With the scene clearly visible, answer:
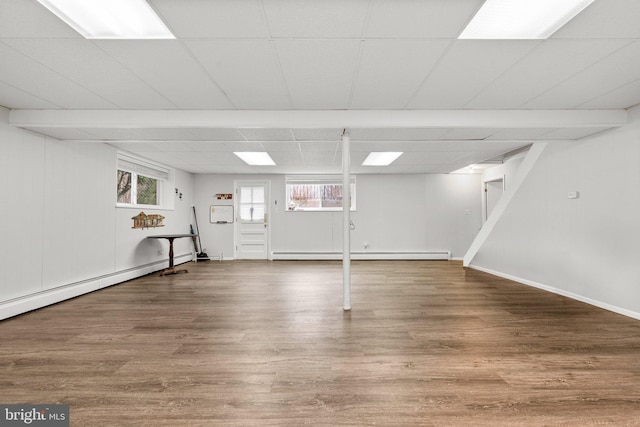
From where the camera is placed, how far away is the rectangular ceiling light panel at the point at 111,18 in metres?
1.76

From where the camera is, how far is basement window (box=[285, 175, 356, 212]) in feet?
26.8

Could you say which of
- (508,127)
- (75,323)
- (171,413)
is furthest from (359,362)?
(508,127)

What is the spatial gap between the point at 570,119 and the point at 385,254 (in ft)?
16.9

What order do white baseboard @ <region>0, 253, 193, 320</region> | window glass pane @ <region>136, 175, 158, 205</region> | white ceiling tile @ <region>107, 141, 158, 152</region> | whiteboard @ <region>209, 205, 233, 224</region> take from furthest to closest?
whiteboard @ <region>209, 205, 233, 224</region>, window glass pane @ <region>136, 175, 158, 205</region>, white ceiling tile @ <region>107, 141, 158, 152</region>, white baseboard @ <region>0, 253, 193, 320</region>

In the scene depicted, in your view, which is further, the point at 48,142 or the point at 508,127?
the point at 48,142

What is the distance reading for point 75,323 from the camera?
3.11 meters

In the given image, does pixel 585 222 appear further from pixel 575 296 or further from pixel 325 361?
pixel 325 361

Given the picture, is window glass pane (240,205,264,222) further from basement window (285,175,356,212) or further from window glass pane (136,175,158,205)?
window glass pane (136,175,158,205)

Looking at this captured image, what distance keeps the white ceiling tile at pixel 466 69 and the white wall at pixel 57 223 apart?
4685 millimetres

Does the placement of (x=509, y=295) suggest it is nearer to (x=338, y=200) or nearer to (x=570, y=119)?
(x=570, y=119)

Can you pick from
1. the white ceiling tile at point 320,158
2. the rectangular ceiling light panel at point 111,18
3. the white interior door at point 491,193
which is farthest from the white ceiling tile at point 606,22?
the white interior door at point 491,193

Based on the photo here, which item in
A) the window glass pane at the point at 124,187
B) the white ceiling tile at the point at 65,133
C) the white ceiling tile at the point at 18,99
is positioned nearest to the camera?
the white ceiling tile at the point at 18,99

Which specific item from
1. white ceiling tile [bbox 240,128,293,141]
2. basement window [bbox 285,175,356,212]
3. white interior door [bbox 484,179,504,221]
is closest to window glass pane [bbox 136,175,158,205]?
white ceiling tile [bbox 240,128,293,141]

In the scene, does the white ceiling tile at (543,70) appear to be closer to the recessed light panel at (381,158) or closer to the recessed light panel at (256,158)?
the recessed light panel at (381,158)
